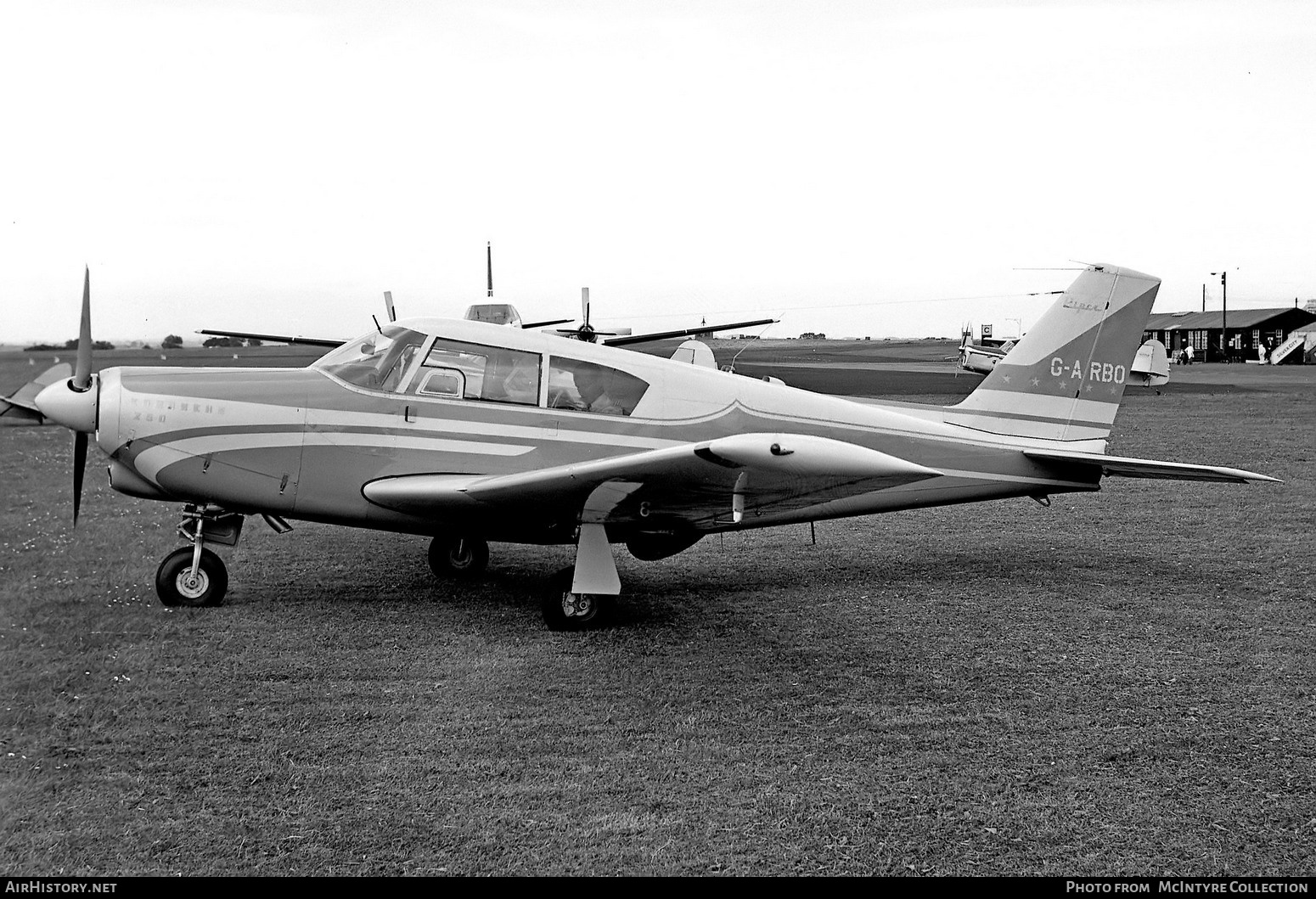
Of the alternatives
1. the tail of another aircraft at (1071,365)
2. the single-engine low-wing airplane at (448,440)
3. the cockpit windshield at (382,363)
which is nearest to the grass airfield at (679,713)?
the single-engine low-wing airplane at (448,440)

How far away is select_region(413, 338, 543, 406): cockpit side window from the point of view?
761 cm

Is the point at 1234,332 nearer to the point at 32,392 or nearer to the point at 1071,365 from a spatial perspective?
the point at 1071,365

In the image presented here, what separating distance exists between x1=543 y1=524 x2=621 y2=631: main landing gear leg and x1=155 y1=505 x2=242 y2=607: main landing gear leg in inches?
95.4

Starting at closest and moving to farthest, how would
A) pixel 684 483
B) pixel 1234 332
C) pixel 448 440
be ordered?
1. pixel 684 483
2. pixel 448 440
3. pixel 1234 332

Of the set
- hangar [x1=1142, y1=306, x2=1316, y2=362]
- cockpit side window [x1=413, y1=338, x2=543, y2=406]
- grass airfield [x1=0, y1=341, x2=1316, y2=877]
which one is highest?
hangar [x1=1142, y1=306, x2=1316, y2=362]

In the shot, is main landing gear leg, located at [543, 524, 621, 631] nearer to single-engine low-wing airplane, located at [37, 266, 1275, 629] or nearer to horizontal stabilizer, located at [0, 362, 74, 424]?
single-engine low-wing airplane, located at [37, 266, 1275, 629]

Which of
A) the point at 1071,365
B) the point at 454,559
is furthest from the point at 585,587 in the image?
the point at 1071,365

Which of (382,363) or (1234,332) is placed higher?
(1234,332)

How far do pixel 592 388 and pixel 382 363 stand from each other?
1.50 m

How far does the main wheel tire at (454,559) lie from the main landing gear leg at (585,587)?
176 centimetres

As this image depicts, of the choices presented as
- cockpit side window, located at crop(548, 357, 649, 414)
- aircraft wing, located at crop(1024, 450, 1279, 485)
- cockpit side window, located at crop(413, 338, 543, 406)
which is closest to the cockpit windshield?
cockpit side window, located at crop(413, 338, 543, 406)

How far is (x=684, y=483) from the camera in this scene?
650 cm

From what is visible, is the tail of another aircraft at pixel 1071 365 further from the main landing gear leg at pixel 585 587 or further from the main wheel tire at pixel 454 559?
the main wheel tire at pixel 454 559

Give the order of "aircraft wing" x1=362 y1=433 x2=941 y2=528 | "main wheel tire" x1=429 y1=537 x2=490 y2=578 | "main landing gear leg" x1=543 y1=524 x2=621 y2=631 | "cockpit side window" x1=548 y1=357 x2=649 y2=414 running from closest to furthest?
"aircraft wing" x1=362 y1=433 x2=941 y2=528 → "main landing gear leg" x1=543 y1=524 x2=621 y2=631 → "cockpit side window" x1=548 y1=357 x2=649 y2=414 → "main wheel tire" x1=429 y1=537 x2=490 y2=578
